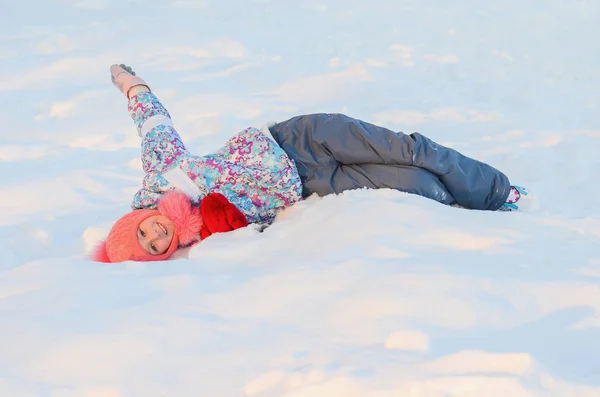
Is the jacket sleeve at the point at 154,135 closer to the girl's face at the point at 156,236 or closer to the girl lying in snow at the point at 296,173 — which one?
the girl lying in snow at the point at 296,173

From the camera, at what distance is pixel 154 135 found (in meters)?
2.78

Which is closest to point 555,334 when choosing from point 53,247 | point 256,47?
point 53,247

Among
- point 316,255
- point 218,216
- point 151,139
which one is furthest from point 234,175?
point 316,255

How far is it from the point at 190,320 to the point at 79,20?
17.1ft

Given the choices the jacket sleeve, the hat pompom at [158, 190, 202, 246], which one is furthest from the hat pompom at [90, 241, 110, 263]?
the jacket sleeve

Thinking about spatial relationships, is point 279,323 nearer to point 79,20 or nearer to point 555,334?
point 555,334

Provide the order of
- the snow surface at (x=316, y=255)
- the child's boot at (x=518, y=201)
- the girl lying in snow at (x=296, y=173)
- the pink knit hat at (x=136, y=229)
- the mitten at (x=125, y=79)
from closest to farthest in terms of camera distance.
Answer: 1. the snow surface at (x=316, y=255)
2. the pink knit hat at (x=136, y=229)
3. the girl lying in snow at (x=296, y=173)
4. the child's boot at (x=518, y=201)
5. the mitten at (x=125, y=79)

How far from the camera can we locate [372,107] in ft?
14.2

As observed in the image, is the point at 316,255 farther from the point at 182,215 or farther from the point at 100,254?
the point at 100,254

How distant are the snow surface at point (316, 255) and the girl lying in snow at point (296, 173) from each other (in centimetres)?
13

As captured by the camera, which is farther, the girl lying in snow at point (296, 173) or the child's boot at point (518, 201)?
the child's boot at point (518, 201)

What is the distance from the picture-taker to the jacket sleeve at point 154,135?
107 inches

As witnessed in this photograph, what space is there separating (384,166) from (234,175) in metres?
0.54

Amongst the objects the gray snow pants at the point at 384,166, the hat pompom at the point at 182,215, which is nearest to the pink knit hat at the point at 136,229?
the hat pompom at the point at 182,215
